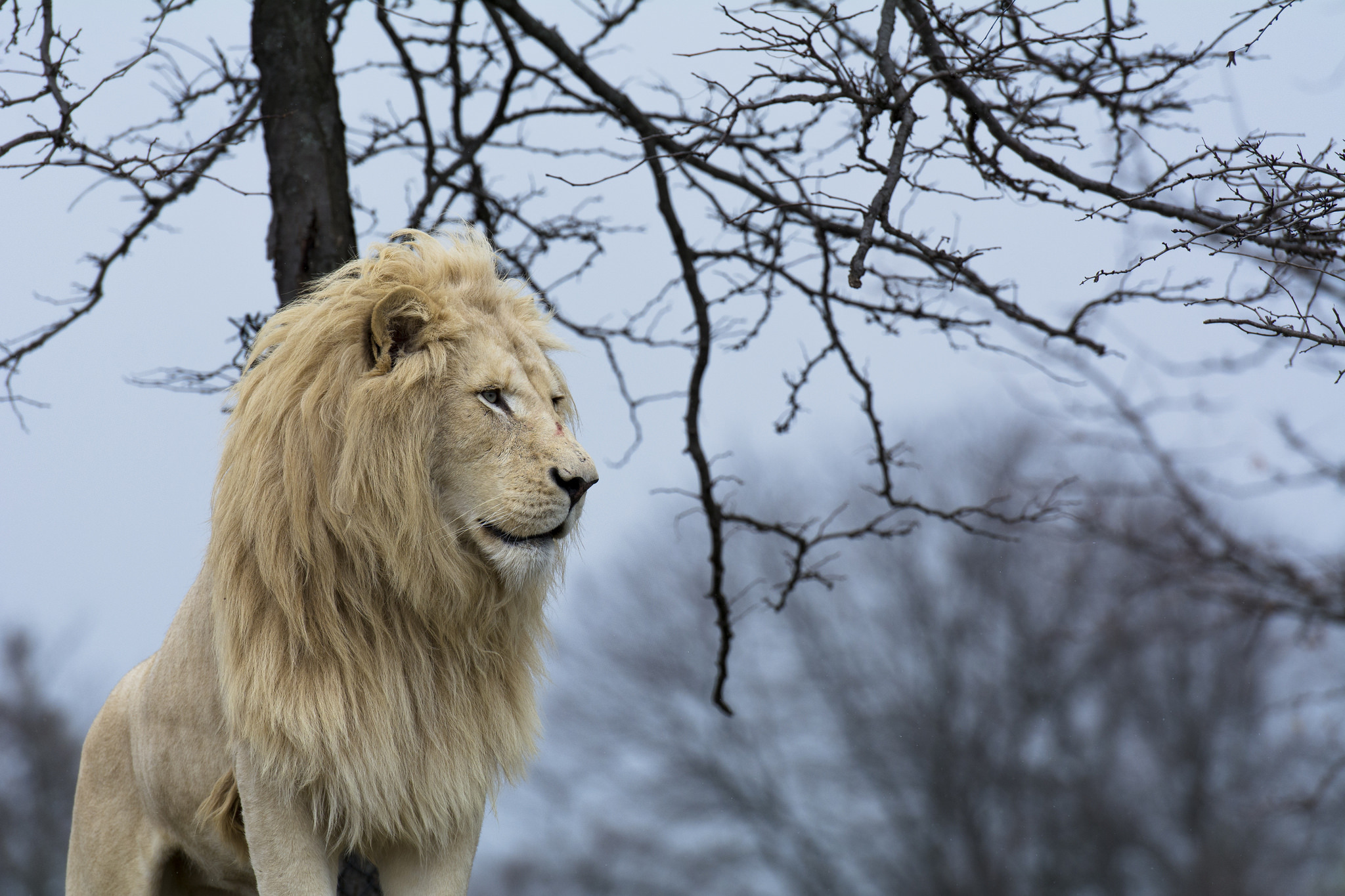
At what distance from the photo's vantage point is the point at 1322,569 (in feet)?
21.5

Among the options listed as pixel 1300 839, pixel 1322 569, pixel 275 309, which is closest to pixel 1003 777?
pixel 1300 839

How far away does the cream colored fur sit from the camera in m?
2.71

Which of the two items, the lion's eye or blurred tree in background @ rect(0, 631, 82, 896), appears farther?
blurred tree in background @ rect(0, 631, 82, 896)

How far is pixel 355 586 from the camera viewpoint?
2828mm

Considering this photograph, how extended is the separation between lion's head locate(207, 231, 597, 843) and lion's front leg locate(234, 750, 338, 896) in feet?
0.19

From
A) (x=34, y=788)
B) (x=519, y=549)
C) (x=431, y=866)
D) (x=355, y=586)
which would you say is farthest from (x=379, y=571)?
(x=34, y=788)

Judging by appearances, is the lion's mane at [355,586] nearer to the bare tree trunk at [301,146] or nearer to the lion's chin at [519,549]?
the lion's chin at [519,549]

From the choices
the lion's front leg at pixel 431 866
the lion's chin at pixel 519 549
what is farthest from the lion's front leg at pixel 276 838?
the lion's chin at pixel 519 549

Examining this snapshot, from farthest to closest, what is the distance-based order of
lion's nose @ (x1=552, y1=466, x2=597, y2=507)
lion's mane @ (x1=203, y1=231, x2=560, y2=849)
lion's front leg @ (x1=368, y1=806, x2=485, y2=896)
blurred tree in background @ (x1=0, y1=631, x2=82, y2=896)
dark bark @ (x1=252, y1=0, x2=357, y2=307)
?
1. blurred tree in background @ (x1=0, y1=631, x2=82, y2=896)
2. dark bark @ (x1=252, y1=0, x2=357, y2=307)
3. lion's front leg @ (x1=368, y1=806, x2=485, y2=896)
4. lion's mane @ (x1=203, y1=231, x2=560, y2=849)
5. lion's nose @ (x1=552, y1=466, x2=597, y2=507)

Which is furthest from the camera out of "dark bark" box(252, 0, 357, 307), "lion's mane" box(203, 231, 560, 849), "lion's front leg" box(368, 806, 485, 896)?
"dark bark" box(252, 0, 357, 307)

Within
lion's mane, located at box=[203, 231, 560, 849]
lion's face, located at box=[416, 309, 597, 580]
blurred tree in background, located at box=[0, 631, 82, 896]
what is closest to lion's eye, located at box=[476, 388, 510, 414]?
lion's face, located at box=[416, 309, 597, 580]

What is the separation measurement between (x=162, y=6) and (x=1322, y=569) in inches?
253

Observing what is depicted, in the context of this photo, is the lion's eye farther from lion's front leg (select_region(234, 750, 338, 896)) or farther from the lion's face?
lion's front leg (select_region(234, 750, 338, 896))

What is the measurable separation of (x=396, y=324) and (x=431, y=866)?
1.37 metres
